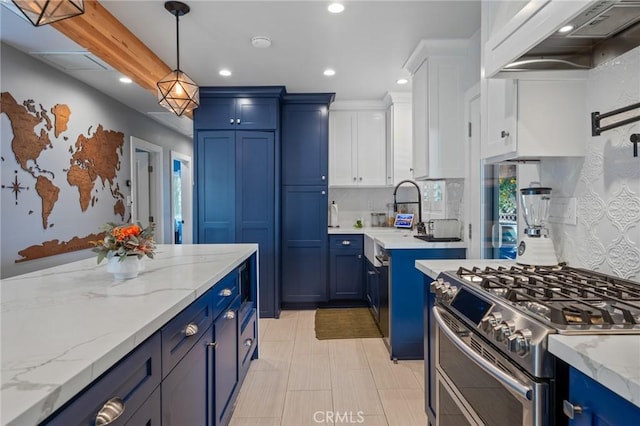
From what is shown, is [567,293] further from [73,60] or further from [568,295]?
[73,60]

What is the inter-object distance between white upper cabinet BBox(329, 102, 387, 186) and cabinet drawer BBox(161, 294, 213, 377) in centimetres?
317

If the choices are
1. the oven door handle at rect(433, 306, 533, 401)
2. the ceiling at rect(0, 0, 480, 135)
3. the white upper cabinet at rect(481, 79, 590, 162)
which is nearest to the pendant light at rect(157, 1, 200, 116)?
the ceiling at rect(0, 0, 480, 135)

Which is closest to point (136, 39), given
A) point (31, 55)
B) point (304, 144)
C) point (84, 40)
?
point (84, 40)

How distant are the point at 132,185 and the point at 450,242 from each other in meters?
4.03

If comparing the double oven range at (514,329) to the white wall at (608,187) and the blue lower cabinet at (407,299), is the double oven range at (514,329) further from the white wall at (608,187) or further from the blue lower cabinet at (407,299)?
the blue lower cabinet at (407,299)

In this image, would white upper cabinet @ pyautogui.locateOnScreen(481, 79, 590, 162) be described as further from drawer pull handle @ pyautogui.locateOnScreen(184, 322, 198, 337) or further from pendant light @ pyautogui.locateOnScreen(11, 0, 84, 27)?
pendant light @ pyautogui.locateOnScreen(11, 0, 84, 27)

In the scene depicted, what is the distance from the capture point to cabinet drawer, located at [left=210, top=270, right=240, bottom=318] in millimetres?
1719

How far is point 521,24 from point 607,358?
1168mm

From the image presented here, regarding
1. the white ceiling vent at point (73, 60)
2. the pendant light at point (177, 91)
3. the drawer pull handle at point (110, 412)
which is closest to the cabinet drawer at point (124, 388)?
the drawer pull handle at point (110, 412)

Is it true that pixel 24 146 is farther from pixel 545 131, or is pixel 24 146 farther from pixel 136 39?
pixel 545 131

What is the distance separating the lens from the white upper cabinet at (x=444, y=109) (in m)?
2.91

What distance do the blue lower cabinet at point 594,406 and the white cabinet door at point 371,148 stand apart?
12.4 ft

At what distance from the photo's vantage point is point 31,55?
308cm

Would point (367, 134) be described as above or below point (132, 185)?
above
